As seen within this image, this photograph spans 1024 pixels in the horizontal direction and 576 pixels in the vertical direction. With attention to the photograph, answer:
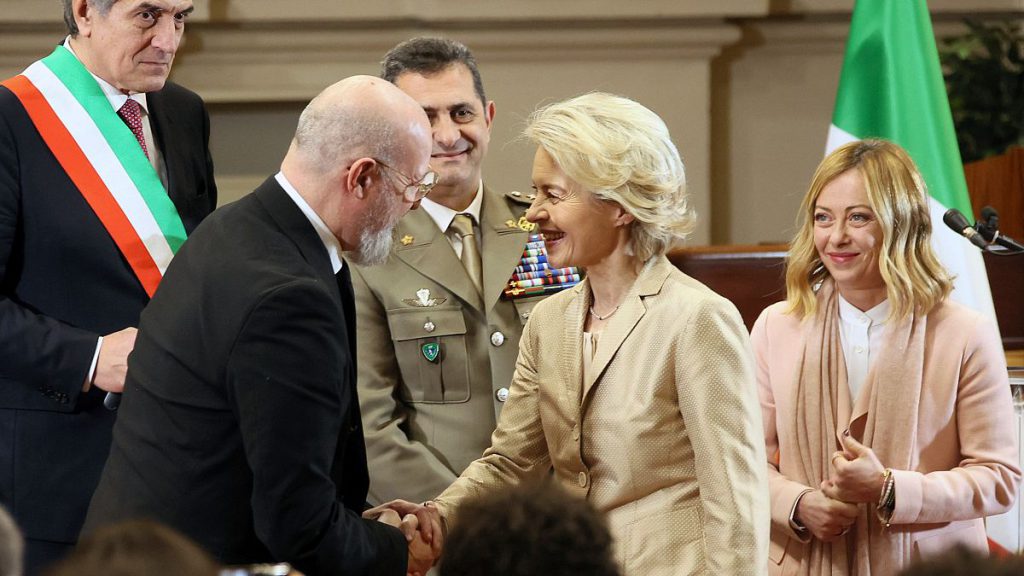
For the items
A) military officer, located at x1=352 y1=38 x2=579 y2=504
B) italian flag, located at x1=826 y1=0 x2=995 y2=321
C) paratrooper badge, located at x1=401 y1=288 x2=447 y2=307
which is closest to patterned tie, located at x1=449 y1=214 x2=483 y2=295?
military officer, located at x1=352 y1=38 x2=579 y2=504

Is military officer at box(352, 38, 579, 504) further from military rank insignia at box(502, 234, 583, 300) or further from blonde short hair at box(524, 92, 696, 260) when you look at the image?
blonde short hair at box(524, 92, 696, 260)

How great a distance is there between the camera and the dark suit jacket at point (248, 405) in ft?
6.06

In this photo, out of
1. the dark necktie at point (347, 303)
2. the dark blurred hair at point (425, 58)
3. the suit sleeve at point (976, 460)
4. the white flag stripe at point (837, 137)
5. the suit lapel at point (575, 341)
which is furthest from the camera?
the white flag stripe at point (837, 137)

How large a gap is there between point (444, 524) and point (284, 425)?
62 centimetres

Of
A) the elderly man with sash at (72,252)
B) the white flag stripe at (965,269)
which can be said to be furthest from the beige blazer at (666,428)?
the white flag stripe at (965,269)

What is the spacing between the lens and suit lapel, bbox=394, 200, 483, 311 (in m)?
2.74

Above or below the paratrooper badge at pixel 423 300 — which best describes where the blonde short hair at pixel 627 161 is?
above

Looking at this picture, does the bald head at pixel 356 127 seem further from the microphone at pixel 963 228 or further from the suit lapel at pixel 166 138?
the microphone at pixel 963 228

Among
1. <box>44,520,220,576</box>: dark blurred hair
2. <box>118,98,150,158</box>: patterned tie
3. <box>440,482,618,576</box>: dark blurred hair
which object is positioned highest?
<box>118,98,150,158</box>: patterned tie

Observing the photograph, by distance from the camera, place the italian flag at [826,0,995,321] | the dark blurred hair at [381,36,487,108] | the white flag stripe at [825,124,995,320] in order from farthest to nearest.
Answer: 1. the italian flag at [826,0,995,321]
2. the white flag stripe at [825,124,995,320]
3. the dark blurred hair at [381,36,487,108]

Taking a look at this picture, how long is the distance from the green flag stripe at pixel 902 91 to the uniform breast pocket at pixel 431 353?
200cm

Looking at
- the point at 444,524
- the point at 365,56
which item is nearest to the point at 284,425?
the point at 444,524

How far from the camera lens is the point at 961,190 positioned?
13.4 ft

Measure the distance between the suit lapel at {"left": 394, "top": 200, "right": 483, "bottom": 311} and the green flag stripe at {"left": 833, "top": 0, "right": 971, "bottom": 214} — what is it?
1.94m
